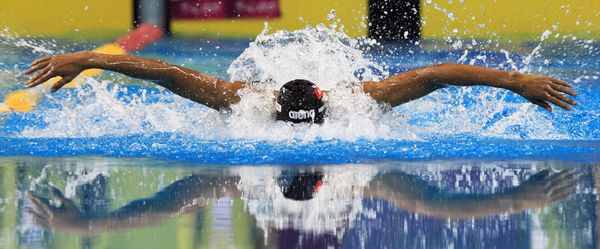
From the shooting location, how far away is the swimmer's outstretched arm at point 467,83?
5.69 m

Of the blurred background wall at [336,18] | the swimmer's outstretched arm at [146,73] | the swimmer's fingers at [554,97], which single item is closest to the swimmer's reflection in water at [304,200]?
Answer: the swimmer's fingers at [554,97]

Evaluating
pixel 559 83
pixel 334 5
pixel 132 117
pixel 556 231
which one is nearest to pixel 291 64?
pixel 132 117

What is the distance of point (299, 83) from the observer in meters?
6.02

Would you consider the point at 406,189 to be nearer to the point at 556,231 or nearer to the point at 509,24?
the point at 556,231

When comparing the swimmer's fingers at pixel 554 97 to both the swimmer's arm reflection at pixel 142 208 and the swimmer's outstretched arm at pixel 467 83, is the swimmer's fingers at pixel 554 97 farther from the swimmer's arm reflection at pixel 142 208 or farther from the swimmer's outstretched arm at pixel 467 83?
the swimmer's arm reflection at pixel 142 208

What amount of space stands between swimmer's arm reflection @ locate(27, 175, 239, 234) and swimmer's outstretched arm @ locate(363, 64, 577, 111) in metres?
1.60

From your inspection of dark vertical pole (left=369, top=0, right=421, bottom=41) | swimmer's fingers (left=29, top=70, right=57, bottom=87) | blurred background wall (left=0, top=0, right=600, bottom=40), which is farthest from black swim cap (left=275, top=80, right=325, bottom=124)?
dark vertical pole (left=369, top=0, right=421, bottom=41)

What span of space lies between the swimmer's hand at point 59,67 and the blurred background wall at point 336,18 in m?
6.17

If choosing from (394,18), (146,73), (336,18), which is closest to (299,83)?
(146,73)

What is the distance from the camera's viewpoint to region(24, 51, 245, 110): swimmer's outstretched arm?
19.1 feet

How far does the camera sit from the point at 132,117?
7473 mm

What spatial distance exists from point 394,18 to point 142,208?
850 centimetres

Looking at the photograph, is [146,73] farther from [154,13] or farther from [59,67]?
[154,13]

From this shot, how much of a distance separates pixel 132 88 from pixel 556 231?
703cm
